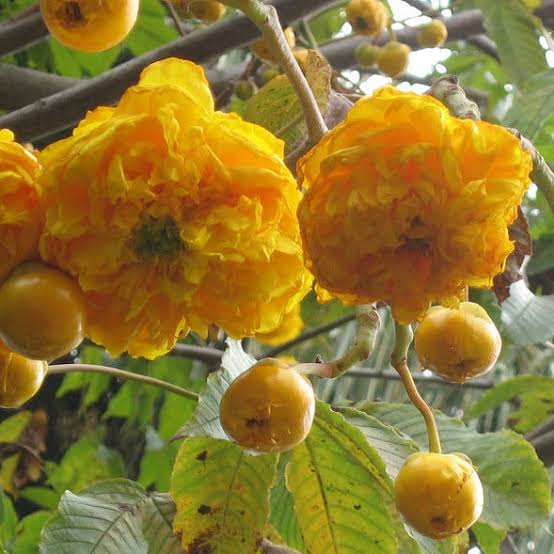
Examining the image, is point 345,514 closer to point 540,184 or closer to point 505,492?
point 505,492

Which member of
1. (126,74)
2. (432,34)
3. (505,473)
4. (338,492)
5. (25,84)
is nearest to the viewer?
(338,492)

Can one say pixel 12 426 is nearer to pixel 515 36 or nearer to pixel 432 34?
pixel 432 34

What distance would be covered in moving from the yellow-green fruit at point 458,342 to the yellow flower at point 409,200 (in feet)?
0.43

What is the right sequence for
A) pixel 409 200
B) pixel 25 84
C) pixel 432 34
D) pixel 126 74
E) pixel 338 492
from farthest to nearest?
pixel 432 34 < pixel 25 84 < pixel 126 74 < pixel 338 492 < pixel 409 200

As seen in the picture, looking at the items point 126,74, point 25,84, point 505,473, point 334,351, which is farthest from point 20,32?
point 334,351

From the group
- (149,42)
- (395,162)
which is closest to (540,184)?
(395,162)

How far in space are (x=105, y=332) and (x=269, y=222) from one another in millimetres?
144

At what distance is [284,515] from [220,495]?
0.71ft

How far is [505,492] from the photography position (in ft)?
3.36

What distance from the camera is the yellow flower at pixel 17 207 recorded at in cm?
65

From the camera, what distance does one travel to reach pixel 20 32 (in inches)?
47.7

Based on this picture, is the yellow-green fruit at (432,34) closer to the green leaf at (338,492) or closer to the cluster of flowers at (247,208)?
the green leaf at (338,492)

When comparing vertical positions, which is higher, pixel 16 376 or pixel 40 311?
pixel 40 311

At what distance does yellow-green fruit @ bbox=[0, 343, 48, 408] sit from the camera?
772 millimetres
